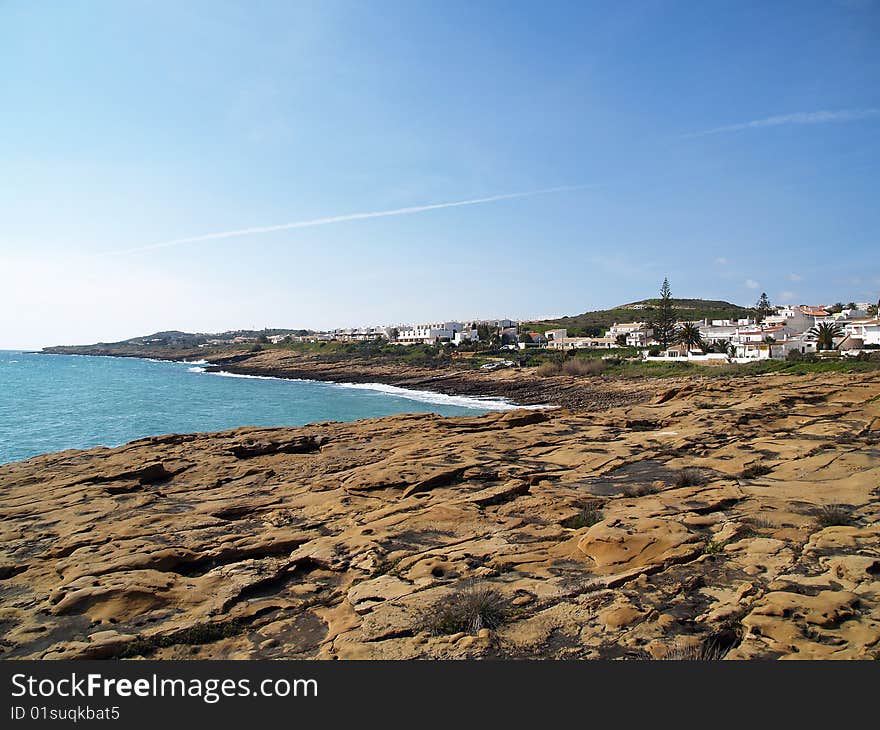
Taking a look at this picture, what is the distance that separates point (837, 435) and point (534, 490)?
11681mm

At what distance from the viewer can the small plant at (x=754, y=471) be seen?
534 inches

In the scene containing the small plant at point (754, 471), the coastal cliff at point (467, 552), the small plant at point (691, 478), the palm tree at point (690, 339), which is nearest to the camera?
the coastal cliff at point (467, 552)

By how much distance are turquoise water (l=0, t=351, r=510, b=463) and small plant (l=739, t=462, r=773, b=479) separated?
3478cm

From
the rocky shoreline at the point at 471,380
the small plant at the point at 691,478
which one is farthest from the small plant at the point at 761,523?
the rocky shoreline at the point at 471,380

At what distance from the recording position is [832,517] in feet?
30.9

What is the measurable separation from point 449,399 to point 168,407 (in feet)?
102

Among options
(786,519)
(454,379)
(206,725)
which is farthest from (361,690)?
(454,379)

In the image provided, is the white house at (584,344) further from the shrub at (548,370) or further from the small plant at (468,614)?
the small plant at (468,614)

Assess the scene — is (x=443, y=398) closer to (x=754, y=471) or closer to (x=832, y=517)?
(x=754, y=471)

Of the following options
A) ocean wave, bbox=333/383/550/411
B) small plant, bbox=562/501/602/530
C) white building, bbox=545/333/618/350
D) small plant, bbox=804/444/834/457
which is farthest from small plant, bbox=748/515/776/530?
white building, bbox=545/333/618/350

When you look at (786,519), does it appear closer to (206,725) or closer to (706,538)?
(706,538)

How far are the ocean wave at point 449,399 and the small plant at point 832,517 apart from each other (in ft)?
114

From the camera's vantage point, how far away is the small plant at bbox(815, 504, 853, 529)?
9359mm

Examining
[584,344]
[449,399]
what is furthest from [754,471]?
[584,344]
